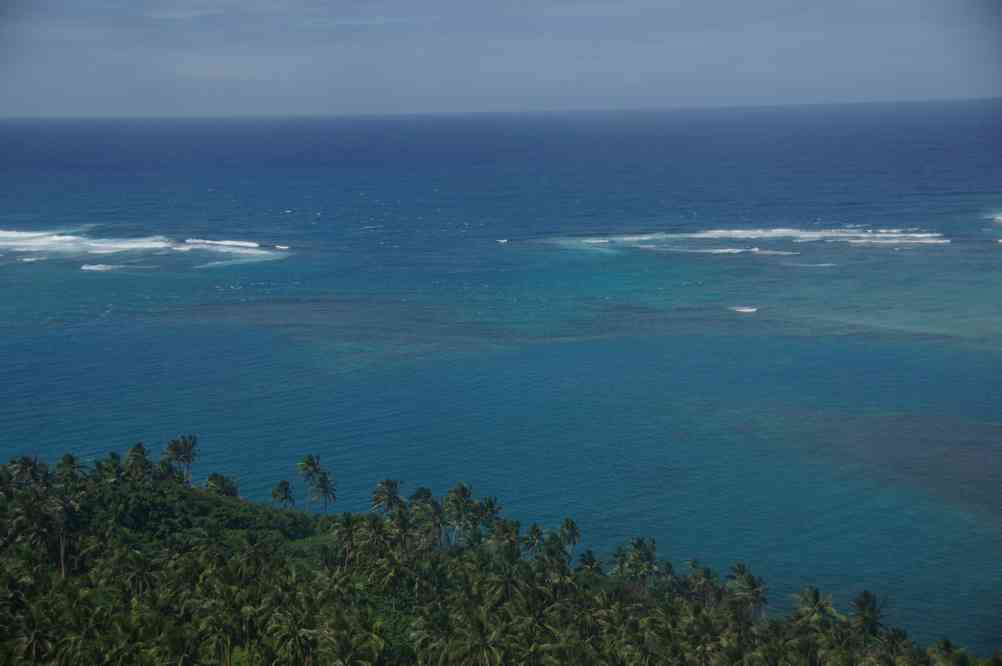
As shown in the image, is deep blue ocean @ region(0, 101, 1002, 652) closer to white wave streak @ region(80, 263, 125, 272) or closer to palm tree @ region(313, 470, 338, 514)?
white wave streak @ region(80, 263, 125, 272)

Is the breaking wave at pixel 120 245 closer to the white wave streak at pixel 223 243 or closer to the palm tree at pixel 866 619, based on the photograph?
the white wave streak at pixel 223 243

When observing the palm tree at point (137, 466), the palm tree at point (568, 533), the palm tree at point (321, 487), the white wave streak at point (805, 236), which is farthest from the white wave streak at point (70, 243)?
the palm tree at point (568, 533)

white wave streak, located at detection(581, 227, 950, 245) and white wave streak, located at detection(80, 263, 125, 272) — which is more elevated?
white wave streak, located at detection(581, 227, 950, 245)

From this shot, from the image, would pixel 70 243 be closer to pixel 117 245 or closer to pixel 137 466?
pixel 117 245

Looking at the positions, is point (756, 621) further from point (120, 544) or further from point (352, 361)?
point (352, 361)

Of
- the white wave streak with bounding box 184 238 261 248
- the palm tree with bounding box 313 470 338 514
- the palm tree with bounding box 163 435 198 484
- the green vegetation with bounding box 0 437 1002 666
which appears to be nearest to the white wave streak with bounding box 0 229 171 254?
the white wave streak with bounding box 184 238 261 248
